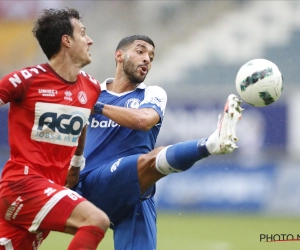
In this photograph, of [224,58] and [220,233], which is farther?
[224,58]

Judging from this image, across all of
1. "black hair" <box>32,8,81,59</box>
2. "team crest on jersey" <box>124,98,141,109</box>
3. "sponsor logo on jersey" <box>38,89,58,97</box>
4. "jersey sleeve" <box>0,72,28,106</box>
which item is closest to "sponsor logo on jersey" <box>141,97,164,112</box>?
"team crest on jersey" <box>124,98,141,109</box>

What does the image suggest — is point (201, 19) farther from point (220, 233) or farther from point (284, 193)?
point (220, 233)

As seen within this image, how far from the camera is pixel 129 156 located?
16.7ft

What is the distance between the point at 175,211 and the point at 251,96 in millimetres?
6037

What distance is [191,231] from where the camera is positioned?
8898 mm

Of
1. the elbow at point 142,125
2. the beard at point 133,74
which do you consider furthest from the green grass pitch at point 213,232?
the elbow at point 142,125

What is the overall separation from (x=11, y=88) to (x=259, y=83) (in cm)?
173

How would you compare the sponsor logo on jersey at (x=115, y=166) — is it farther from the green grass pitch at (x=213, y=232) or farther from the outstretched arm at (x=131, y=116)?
the green grass pitch at (x=213, y=232)

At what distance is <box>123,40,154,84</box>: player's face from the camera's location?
5.71 meters

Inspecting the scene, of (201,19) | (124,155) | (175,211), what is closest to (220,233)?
(175,211)

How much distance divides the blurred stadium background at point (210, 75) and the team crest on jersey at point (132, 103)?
399 centimetres

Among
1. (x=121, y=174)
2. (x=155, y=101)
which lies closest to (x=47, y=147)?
(x=121, y=174)

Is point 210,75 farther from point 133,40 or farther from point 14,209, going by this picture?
point 14,209

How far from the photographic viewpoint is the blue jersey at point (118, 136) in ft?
17.5
